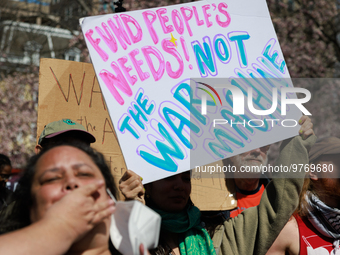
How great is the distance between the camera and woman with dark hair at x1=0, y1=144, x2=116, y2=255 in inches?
34.2

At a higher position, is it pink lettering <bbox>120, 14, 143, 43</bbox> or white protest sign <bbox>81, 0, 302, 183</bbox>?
pink lettering <bbox>120, 14, 143, 43</bbox>

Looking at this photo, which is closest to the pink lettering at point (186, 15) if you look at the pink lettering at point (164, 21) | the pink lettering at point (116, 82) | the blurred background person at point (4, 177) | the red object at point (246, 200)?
the pink lettering at point (164, 21)

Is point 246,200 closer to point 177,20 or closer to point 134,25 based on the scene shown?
point 177,20

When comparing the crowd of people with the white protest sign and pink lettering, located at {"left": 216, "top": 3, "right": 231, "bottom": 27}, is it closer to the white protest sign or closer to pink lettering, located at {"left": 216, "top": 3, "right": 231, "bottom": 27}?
the white protest sign

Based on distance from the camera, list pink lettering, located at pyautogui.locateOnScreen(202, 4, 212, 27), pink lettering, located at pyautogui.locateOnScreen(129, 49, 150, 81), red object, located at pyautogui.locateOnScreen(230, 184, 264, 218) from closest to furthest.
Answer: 1. pink lettering, located at pyautogui.locateOnScreen(129, 49, 150, 81)
2. pink lettering, located at pyautogui.locateOnScreen(202, 4, 212, 27)
3. red object, located at pyautogui.locateOnScreen(230, 184, 264, 218)

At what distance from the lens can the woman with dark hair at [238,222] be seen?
6.08 ft

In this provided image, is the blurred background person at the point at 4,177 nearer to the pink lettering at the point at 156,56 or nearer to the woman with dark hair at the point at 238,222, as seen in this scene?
the woman with dark hair at the point at 238,222

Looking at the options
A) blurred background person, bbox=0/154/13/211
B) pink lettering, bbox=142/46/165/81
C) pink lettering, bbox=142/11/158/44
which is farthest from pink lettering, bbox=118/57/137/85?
blurred background person, bbox=0/154/13/211

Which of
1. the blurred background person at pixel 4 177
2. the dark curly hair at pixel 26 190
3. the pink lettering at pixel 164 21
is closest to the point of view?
the dark curly hair at pixel 26 190

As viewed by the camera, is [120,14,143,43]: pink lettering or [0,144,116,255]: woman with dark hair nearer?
[0,144,116,255]: woman with dark hair

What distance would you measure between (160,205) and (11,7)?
10.0 metres

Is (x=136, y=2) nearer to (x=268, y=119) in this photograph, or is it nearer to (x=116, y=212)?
(x=268, y=119)

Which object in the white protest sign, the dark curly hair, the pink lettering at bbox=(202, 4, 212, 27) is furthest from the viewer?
the pink lettering at bbox=(202, 4, 212, 27)

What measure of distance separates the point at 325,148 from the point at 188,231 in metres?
1.07
